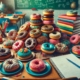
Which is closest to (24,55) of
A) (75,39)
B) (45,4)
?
(75,39)

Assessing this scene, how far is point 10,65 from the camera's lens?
0.96 meters

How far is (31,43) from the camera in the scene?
4.36 ft

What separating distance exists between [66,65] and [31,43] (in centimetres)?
45

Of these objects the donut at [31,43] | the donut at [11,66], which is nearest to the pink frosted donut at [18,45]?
the donut at [31,43]

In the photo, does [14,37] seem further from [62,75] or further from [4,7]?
[4,7]

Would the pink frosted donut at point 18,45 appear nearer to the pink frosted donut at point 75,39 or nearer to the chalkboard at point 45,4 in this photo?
the pink frosted donut at point 75,39

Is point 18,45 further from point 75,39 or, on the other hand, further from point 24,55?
point 75,39

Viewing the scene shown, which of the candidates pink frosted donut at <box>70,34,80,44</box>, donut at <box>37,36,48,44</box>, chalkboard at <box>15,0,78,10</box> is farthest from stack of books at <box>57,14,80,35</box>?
chalkboard at <box>15,0,78,10</box>

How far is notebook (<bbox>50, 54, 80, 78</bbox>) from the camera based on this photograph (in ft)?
2.96

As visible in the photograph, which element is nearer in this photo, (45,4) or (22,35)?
(22,35)

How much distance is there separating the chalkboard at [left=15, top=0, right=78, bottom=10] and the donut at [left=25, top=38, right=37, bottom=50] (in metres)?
2.41

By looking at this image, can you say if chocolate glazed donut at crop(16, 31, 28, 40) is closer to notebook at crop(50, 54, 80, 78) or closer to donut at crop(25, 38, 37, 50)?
donut at crop(25, 38, 37, 50)

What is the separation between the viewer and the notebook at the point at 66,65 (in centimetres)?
90

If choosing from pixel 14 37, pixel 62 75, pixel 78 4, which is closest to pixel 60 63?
pixel 62 75
